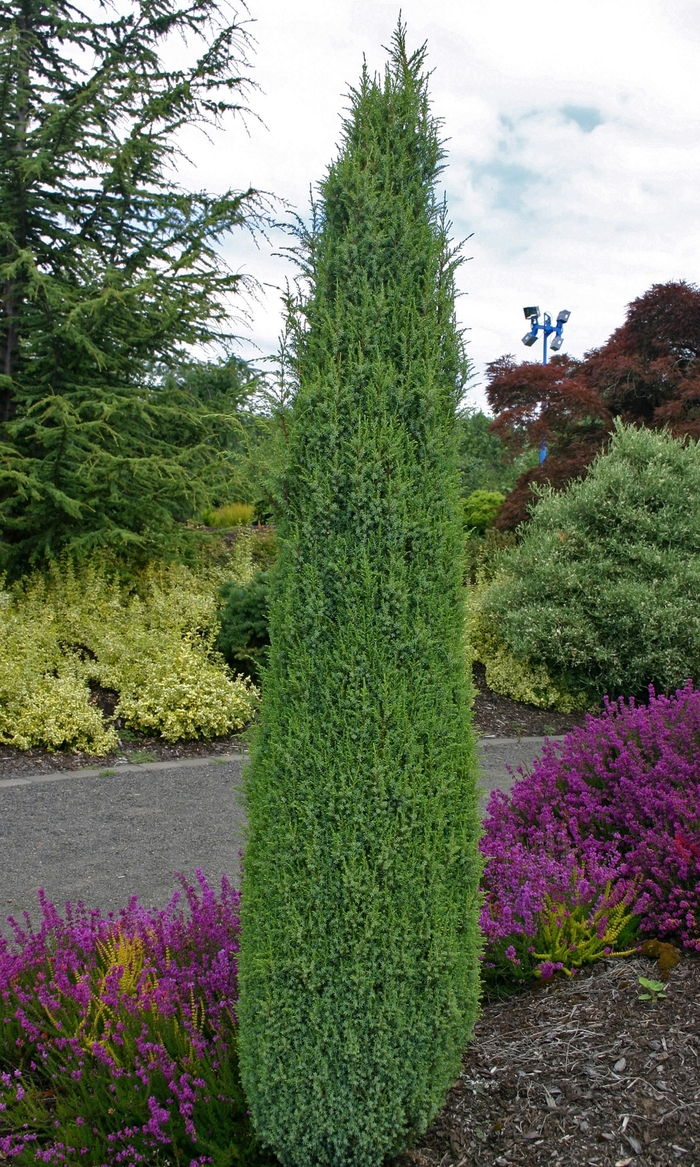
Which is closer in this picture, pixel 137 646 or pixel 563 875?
pixel 563 875

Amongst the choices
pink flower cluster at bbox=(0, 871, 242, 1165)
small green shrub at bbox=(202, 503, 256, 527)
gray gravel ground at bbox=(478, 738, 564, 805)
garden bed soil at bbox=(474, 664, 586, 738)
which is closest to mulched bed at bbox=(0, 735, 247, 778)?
gray gravel ground at bbox=(478, 738, 564, 805)

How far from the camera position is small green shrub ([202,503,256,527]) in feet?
43.8

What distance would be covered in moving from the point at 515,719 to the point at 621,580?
188cm

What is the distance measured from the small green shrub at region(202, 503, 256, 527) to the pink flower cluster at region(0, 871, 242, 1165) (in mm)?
10393

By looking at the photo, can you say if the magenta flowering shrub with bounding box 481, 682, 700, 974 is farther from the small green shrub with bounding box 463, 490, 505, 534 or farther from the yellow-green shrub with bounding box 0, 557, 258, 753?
the small green shrub with bounding box 463, 490, 505, 534

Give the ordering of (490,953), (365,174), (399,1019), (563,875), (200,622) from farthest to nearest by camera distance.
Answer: (200,622)
(563,875)
(490,953)
(365,174)
(399,1019)

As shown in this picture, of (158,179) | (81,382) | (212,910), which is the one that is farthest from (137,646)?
(158,179)

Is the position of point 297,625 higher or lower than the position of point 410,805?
higher

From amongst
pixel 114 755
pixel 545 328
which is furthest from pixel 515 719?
pixel 545 328

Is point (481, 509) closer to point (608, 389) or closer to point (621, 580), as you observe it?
point (608, 389)

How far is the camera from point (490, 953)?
10.2 feet

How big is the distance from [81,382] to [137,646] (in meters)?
3.35

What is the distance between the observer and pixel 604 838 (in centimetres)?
407

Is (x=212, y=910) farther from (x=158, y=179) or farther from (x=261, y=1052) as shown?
(x=158, y=179)
